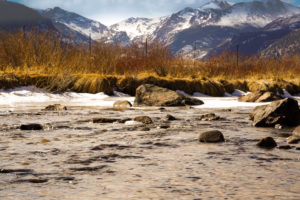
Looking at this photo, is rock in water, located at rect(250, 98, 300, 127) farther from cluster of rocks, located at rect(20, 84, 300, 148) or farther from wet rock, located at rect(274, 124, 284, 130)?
wet rock, located at rect(274, 124, 284, 130)

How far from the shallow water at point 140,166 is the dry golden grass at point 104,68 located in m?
6.29

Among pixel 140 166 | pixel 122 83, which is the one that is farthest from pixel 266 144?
pixel 122 83

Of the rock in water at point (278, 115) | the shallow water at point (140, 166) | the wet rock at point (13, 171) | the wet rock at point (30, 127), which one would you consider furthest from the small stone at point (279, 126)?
the wet rock at point (13, 171)

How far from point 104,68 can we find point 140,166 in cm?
1030

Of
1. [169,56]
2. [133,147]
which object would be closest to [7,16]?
[169,56]

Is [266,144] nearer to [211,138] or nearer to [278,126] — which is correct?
[211,138]

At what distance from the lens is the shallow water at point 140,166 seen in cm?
212

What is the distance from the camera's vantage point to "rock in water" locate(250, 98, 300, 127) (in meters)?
5.36

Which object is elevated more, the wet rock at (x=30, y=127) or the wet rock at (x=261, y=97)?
the wet rock at (x=261, y=97)

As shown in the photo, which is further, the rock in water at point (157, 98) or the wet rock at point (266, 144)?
the rock in water at point (157, 98)

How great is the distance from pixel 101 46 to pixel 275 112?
814cm

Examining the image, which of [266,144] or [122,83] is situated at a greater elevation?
[122,83]

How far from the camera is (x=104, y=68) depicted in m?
12.8

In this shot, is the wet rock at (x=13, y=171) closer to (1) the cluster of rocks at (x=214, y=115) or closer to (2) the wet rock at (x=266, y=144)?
(1) the cluster of rocks at (x=214, y=115)
